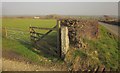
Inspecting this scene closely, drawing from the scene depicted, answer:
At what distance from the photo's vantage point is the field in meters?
10.0

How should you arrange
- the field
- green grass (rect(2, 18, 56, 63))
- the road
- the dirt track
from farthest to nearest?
the road
green grass (rect(2, 18, 56, 63))
the field
the dirt track

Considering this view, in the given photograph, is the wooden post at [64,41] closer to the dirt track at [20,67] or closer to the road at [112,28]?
the dirt track at [20,67]

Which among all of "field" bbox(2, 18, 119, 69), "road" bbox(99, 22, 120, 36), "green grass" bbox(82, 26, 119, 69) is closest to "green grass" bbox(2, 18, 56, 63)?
"field" bbox(2, 18, 119, 69)

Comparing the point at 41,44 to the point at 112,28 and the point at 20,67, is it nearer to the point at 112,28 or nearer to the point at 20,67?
the point at 20,67

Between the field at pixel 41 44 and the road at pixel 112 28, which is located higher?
the road at pixel 112 28

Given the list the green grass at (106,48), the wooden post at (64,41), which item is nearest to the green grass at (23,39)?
the wooden post at (64,41)

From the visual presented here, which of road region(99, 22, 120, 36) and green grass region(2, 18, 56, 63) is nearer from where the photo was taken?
green grass region(2, 18, 56, 63)

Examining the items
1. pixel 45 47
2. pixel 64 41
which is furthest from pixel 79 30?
pixel 45 47

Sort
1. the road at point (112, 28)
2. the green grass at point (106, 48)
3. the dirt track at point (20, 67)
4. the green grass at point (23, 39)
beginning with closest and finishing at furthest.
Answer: the dirt track at point (20, 67) → the green grass at point (106, 48) → the green grass at point (23, 39) → the road at point (112, 28)

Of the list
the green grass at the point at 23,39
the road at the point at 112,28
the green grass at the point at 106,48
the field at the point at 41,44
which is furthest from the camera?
the road at the point at 112,28

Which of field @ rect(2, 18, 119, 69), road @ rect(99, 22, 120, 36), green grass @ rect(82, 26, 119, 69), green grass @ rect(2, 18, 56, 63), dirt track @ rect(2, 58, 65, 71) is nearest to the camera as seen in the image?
dirt track @ rect(2, 58, 65, 71)

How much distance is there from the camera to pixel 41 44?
37.6ft

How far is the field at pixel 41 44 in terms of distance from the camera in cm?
1001

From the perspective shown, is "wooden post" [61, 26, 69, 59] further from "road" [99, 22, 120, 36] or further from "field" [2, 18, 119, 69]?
"road" [99, 22, 120, 36]
